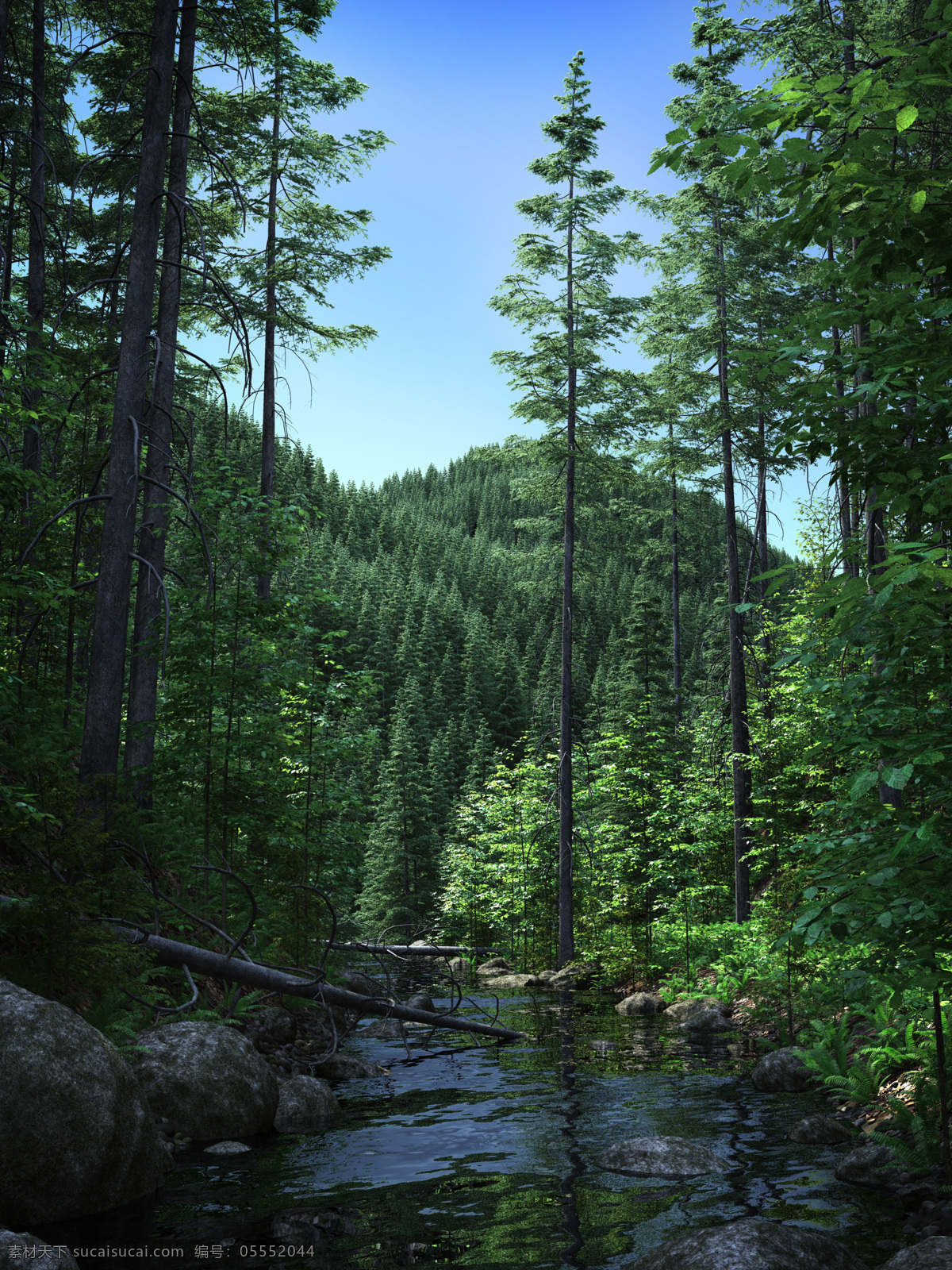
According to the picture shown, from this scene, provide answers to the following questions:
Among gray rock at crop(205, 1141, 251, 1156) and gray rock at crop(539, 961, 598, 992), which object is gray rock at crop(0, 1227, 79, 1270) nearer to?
gray rock at crop(205, 1141, 251, 1156)

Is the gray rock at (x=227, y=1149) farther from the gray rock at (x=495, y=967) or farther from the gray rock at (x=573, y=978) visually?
the gray rock at (x=495, y=967)

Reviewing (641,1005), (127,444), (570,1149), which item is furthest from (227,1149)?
(641,1005)

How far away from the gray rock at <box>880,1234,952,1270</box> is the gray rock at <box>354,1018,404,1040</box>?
33.9ft

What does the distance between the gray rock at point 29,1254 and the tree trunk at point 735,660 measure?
14.8 metres

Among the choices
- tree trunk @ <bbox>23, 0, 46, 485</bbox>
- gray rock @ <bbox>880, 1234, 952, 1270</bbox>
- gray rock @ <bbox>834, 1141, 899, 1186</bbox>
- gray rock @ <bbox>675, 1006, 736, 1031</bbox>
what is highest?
tree trunk @ <bbox>23, 0, 46, 485</bbox>

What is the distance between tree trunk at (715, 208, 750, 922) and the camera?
59.4ft

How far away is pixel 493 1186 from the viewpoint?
629 cm

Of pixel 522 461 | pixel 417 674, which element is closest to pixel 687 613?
pixel 417 674

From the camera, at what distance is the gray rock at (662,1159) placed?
6.56 metres

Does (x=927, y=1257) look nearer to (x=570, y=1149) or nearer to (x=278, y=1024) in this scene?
(x=570, y=1149)

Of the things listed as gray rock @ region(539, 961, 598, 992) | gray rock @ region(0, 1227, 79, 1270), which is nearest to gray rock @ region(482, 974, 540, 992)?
gray rock @ region(539, 961, 598, 992)

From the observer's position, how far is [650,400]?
2188cm

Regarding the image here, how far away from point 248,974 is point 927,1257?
6.78m

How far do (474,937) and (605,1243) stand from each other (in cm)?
2866
